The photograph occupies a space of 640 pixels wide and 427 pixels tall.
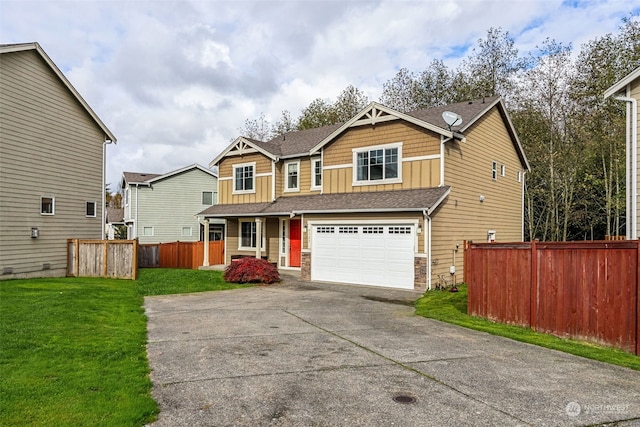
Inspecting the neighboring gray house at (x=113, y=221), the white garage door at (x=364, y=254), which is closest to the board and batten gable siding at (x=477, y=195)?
the white garage door at (x=364, y=254)

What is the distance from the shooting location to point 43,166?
16.6 meters

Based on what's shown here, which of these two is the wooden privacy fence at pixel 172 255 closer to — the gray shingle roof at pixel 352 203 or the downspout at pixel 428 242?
the gray shingle roof at pixel 352 203

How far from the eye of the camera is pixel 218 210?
74.6 feet

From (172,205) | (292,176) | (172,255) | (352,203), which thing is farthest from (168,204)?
(352,203)

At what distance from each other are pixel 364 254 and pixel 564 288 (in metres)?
8.75

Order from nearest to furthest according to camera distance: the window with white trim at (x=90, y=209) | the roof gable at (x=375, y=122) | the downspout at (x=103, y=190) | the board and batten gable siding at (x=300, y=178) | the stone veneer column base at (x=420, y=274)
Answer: the stone veneer column base at (x=420, y=274) < the roof gable at (x=375, y=122) < the window with white trim at (x=90, y=209) < the downspout at (x=103, y=190) < the board and batten gable siding at (x=300, y=178)

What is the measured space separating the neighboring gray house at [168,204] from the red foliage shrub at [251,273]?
14934 millimetres

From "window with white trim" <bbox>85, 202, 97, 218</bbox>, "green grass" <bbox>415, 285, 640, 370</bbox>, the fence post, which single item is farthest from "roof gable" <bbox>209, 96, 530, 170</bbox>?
the fence post

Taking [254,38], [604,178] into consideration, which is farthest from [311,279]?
[604,178]

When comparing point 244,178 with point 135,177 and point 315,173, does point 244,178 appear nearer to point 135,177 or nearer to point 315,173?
point 315,173

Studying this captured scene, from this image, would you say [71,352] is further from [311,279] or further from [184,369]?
[311,279]

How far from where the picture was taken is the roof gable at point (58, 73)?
15113mm

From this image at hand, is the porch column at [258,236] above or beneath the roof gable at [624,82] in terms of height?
beneath

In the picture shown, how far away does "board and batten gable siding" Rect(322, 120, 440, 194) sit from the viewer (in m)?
16.1
